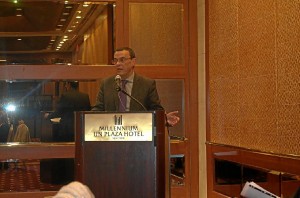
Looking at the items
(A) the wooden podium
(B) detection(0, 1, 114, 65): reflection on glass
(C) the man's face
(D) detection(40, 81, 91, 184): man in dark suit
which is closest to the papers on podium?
(A) the wooden podium

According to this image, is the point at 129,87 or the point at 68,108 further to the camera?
the point at 68,108

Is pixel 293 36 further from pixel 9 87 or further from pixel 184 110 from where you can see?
pixel 9 87

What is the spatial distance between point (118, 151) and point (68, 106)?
225cm

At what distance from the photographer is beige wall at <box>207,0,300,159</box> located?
4.03 meters

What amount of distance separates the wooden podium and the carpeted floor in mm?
2137

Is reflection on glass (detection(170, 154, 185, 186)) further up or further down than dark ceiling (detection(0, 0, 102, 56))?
further down

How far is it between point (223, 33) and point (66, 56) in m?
1.60

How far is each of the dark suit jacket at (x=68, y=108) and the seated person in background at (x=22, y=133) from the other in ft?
0.98

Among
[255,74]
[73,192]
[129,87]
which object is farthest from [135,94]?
[73,192]

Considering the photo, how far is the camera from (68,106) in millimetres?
5742

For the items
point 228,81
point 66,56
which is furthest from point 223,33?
point 66,56

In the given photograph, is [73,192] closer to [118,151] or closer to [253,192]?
[253,192]

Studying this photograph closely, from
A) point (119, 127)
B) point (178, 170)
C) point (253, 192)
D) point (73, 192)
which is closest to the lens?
point (73, 192)

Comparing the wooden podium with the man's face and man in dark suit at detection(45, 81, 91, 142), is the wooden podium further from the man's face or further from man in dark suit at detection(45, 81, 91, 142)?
man in dark suit at detection(45, 81, 91, 142)
